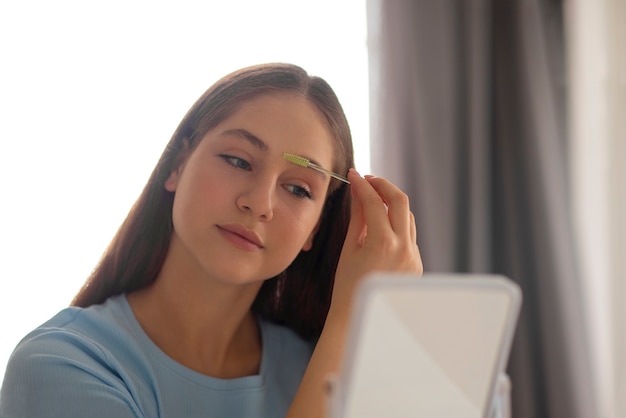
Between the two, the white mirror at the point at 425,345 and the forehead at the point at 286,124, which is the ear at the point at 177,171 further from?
the white mirror at the point at 425,345

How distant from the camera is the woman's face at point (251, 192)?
100cm

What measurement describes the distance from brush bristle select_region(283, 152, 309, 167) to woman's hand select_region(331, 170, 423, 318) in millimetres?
86

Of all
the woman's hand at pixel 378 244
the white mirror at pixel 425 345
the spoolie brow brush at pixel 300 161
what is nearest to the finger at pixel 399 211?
the woman's hand at pixel 378 244

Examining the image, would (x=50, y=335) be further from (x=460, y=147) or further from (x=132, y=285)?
(x=460, y=147)

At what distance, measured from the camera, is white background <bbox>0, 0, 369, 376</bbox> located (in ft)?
4.88

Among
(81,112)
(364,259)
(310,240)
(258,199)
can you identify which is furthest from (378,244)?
(81,112)

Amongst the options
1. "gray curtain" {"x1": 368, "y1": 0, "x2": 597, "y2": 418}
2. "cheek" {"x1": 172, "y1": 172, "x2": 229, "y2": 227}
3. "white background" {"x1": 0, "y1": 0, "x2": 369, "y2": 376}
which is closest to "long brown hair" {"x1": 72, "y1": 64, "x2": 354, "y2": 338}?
"cheek" {"x1": 172, "y1": 172, "x2": 229, "y2": 227}

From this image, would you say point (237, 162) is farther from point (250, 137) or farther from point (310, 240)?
point (310, 240)

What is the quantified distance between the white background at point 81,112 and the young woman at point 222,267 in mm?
420

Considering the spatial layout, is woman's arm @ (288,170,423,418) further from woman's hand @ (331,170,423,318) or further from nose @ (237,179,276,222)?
nose @ (237,179,276,222)

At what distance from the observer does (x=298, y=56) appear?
1.69 metres

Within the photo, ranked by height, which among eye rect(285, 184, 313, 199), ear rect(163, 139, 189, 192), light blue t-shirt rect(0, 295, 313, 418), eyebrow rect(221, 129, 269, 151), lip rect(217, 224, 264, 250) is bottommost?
light blue t-shirt rect(0, 295, 313, 418)

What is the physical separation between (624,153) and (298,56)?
0.79m

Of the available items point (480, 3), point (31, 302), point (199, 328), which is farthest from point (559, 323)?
point (31, 302)
